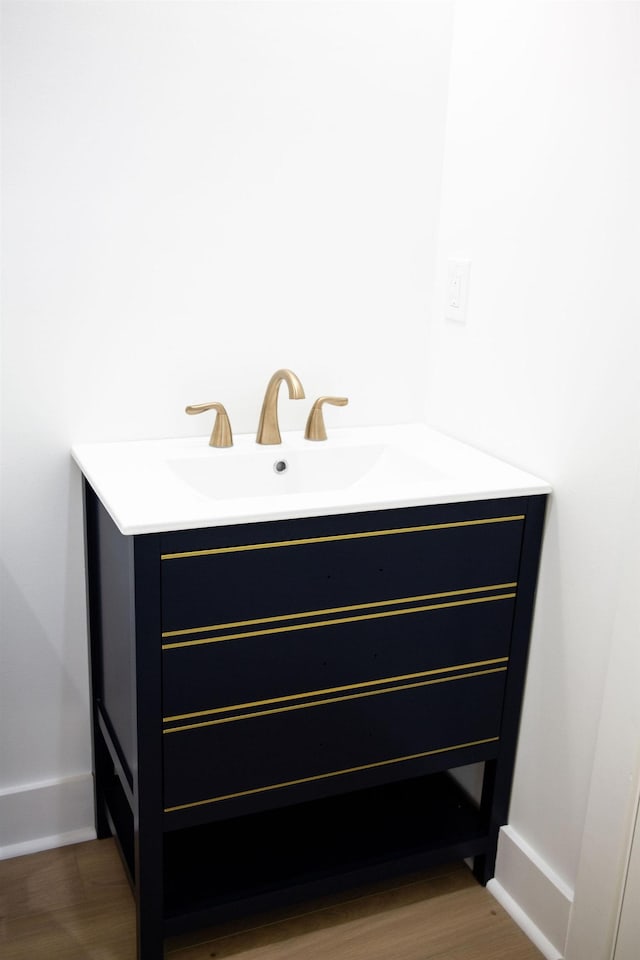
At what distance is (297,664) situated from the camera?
160 cm

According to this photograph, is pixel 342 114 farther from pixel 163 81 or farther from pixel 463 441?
pixel 463 441

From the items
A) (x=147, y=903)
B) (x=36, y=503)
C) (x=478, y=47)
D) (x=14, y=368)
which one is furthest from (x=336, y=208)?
(x=147, y=903)

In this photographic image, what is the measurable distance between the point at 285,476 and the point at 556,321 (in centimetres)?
61

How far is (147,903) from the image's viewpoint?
5.32 ft

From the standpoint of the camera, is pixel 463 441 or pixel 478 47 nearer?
pixel 478 47

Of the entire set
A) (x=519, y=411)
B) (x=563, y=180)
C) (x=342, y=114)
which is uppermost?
(x=342, y=114)

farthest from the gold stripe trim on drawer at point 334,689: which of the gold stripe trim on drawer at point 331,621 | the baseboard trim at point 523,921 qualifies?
the baseboard trim at point 523,921

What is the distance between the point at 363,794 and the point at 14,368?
1139mm

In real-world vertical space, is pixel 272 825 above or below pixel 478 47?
below

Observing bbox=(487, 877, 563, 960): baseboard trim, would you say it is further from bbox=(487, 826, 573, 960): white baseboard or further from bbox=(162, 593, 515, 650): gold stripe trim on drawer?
bbox=(162, 593, 515, 650): gold stripe trim on drawer

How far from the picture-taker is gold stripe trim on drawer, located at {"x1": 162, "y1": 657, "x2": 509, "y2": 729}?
1.55 metres

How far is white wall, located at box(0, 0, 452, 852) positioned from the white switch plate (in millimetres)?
77

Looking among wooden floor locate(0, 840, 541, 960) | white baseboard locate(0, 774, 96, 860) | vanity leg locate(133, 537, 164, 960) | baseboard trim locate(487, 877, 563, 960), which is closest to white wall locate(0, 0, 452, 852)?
white baseboard locate(0, 774, 96, 860)

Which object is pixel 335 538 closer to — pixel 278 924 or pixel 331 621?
pixel 331 621
